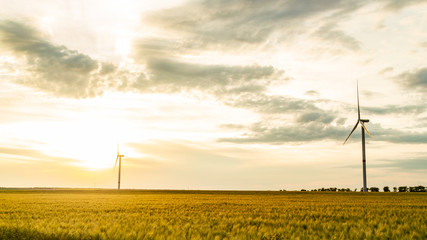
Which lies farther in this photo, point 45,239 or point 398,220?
point 398,220

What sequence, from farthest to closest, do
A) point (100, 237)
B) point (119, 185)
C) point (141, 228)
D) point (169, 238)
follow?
point (119, 185) < point (141, 228) < point (100, 237) < point (169, 238)

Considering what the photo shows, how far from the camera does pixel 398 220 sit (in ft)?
59.6

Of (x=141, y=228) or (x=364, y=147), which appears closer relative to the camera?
(x=141, y=228)

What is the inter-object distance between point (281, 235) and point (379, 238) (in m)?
3.62

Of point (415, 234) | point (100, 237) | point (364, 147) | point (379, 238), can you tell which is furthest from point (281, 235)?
point (364, 147)

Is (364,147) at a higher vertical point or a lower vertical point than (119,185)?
higher

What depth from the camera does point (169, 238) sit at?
11.0m

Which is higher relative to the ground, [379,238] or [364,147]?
[364,147]

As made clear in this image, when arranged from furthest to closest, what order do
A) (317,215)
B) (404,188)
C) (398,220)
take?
(404,188)
(317,215)
(398,220)

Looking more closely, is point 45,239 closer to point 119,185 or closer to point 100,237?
point 100,237

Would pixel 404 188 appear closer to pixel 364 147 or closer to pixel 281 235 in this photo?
pixel 364 147

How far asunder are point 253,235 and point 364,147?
89137 millimetres

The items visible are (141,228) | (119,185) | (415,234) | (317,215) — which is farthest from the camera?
(119,185)

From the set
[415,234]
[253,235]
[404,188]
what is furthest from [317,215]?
[404,188]
